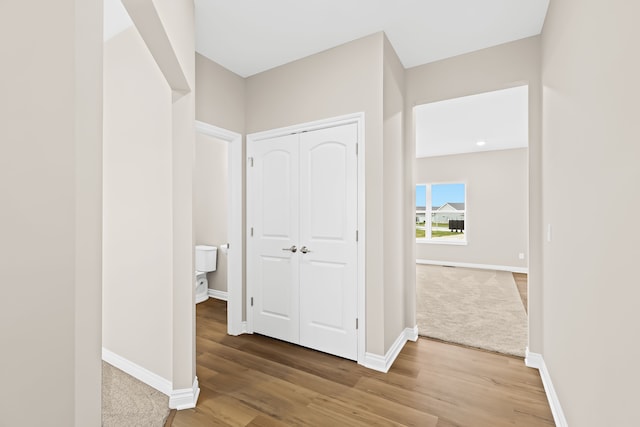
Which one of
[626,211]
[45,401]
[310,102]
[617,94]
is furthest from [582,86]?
[45,401]

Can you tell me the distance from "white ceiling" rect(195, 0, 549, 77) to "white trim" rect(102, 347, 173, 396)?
8.89ft

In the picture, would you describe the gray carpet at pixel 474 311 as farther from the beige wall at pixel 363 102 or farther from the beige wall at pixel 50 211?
the beige wall at pixel 50 211

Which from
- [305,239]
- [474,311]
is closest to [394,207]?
[305,239]

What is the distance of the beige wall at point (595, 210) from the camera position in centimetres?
95

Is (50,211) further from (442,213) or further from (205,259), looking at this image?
(442,213)

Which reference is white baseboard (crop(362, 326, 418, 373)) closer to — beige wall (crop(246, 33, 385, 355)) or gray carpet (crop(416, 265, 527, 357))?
beige wall (crop(246, 33, 385, 355))

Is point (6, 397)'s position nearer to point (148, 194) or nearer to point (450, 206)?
point (148, 194)

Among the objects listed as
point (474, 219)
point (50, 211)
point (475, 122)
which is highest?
point (475, 122)

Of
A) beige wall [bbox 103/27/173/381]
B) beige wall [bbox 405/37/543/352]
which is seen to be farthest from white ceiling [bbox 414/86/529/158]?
beige wall [bbox 103/27/173/381]

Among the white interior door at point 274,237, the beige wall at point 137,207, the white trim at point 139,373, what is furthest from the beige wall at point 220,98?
the white trim at point 139,373

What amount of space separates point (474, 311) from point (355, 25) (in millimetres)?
3545

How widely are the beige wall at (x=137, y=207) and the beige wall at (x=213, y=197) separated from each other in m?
1.98

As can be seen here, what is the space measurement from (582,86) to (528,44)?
1445mm

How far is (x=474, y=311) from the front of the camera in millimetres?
3781
